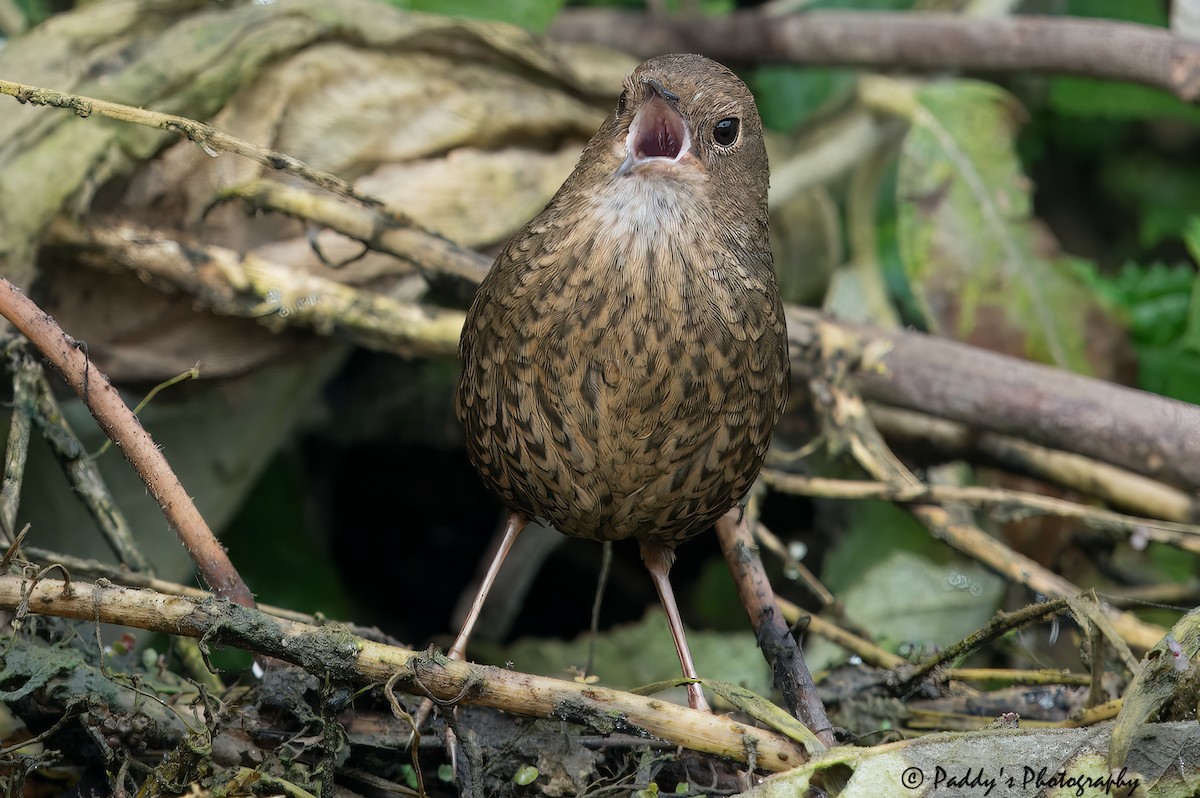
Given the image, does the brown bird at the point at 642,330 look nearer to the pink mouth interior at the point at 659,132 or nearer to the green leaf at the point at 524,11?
the pink mouth interior at the point at 659,132

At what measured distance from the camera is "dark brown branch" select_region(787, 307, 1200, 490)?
299 cm

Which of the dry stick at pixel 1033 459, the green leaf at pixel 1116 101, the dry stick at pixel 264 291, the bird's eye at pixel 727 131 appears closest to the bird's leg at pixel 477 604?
the dry stick at pixel 264 291

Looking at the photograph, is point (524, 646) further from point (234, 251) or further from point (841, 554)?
point (234, 251)

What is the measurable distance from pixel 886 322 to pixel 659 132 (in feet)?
5.49

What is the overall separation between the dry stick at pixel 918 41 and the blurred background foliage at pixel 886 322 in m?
0.12

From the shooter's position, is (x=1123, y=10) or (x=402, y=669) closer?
(x=402, y=669)

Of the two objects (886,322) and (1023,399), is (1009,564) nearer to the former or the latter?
(1023,399)

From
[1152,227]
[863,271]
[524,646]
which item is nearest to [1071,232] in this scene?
[1152,227]

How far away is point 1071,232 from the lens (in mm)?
5133

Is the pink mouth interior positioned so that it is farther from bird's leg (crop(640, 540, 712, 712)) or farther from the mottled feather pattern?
bird's leg (crop(640, 540, 712, 712))

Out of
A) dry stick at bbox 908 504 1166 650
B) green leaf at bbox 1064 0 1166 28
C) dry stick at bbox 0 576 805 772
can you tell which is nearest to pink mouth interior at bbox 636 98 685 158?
dry stick at bbox 0 576 805 772

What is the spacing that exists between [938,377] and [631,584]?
153 centimetres

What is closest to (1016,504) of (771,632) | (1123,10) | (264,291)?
(771,632)

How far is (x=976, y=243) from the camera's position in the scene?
393 centimetres
